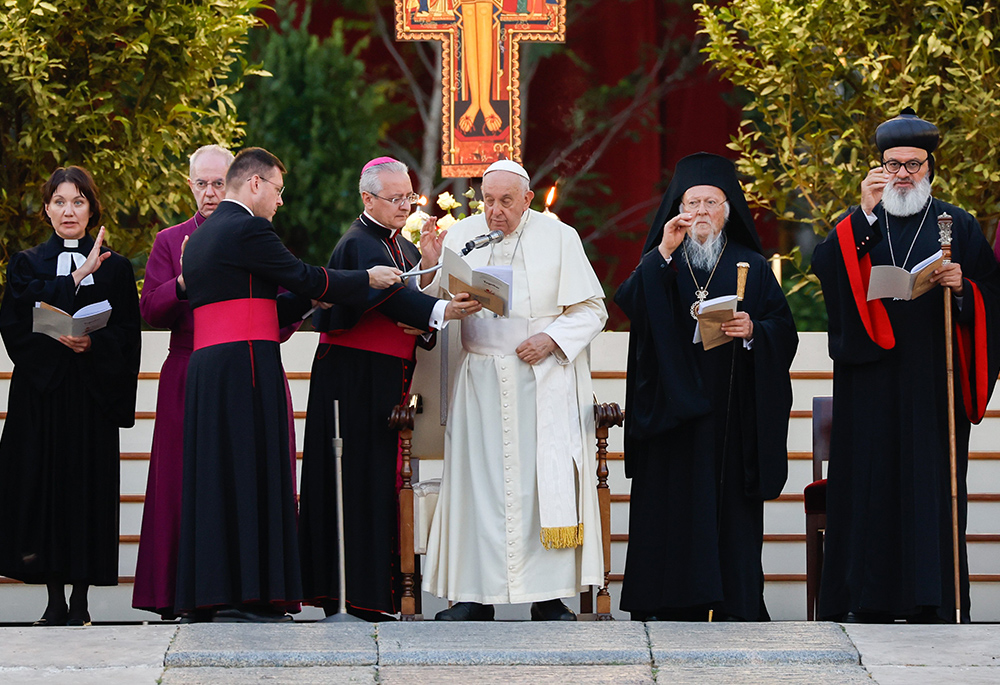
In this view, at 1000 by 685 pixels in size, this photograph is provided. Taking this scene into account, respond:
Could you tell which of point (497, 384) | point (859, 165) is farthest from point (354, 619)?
point (859, 165)

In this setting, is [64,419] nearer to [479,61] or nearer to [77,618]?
[77,618]

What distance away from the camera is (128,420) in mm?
5871

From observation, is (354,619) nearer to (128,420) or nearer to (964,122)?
(128,420)

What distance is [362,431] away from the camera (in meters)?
5.83

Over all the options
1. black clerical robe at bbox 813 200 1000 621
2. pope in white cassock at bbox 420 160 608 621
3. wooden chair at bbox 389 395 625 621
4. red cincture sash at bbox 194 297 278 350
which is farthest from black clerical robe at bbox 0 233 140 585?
black clerical robe at bbox 813 200 1000 621

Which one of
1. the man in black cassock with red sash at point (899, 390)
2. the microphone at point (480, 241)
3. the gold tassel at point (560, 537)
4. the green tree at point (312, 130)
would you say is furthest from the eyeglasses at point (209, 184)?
the green tree at point (312, 130)

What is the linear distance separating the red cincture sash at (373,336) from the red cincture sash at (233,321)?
54 cm

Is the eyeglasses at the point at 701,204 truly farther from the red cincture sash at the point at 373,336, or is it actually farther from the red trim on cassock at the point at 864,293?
the red cincture sash at the point at 373,336

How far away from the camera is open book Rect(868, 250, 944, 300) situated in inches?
212

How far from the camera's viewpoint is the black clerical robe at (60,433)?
580cm

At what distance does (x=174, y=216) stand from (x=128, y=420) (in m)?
6.48

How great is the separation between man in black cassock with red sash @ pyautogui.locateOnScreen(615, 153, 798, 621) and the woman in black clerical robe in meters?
2.08

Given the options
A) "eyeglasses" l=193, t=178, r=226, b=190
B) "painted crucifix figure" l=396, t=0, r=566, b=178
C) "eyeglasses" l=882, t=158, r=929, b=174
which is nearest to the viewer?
"eyeglasses" l=882, t=158, r=929, b=174

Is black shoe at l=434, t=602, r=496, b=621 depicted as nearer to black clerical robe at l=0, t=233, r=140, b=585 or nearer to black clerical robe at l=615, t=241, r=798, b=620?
black clerical robe at l=615, t=241, r=798, b=620
